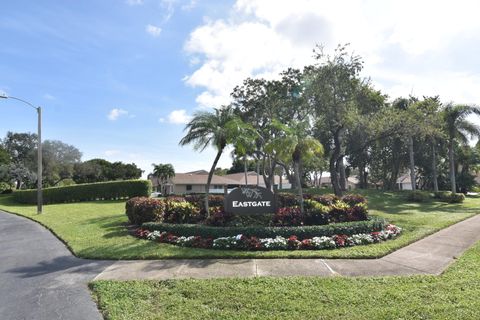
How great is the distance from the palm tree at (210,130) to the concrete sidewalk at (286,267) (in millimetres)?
5905

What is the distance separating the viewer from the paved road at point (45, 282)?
16.6ft

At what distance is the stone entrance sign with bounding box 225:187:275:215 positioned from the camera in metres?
11.7

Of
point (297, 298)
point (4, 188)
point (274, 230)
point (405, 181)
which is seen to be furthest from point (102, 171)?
point (405, 181)

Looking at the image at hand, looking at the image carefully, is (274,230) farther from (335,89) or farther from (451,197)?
(451,197)

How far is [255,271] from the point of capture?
687 centimetres

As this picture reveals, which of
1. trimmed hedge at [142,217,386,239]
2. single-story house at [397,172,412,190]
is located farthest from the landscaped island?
single-story house at [397,172,412,190]

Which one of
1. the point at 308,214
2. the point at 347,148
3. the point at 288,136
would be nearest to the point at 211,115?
the point at 288,136

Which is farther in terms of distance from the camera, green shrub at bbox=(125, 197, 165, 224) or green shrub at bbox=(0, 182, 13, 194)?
green shrub at bbox=(0, 182, 13, 194)

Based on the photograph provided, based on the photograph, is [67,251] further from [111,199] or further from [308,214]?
[111,199]

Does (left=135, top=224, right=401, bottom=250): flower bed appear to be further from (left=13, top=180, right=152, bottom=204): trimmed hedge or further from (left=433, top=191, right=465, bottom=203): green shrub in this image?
(left=13, top=180, right=152, bottom=204): trimmed hedge

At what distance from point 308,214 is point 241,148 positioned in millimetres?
4292

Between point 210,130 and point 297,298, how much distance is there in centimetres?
932

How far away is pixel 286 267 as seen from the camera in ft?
23.4

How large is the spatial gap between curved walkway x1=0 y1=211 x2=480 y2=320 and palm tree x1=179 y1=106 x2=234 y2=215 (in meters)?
5.95
